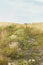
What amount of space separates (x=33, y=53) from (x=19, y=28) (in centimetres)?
404

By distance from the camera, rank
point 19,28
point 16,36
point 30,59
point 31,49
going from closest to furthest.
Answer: point 30,59 → point 31,49 → point 16,36 → point 19,28

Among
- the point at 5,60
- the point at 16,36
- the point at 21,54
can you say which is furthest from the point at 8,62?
the point at 16,36

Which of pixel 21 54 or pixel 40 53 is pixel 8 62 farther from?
pixel 40 53

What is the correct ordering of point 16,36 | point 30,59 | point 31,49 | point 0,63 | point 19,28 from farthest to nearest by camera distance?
point 19,28
point 16,36
point 31,49
point 30,59
point 0,63

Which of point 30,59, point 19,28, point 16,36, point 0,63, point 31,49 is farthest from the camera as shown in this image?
point 19,28

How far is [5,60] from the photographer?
514 inches

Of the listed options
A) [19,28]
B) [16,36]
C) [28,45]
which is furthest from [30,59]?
[19,28]

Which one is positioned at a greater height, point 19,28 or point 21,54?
point 19,28

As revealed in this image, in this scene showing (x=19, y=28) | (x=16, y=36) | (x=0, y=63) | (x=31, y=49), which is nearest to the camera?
(x=0, y=63)

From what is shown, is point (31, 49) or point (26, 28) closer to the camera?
point (31, 49)

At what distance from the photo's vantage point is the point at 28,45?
1506 cm

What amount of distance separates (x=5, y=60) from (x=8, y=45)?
1.98 m

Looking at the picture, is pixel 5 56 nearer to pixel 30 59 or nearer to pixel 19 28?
pixel 30 59

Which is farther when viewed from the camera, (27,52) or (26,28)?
(26,28)
